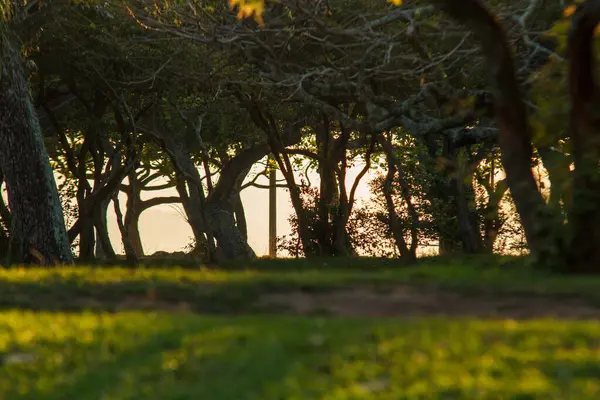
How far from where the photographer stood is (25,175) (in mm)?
21500

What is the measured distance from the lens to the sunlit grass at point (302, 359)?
22.7 feet

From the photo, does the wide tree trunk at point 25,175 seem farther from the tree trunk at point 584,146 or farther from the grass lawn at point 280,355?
the tree trunk at point 584,146

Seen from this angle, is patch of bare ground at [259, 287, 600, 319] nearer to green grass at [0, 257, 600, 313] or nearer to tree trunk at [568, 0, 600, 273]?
green grass at [0, 257, 600, 313]

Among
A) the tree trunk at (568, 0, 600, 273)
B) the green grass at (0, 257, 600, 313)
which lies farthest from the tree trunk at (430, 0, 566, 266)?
the green grass at (0, 257, 600, 313)

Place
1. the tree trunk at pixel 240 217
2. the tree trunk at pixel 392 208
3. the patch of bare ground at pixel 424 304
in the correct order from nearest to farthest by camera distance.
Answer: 1. the patch of bare ground at pixel 424 304
2. the tree trunk at pixel 392 208
3. the tree trunk at pixel 240 217

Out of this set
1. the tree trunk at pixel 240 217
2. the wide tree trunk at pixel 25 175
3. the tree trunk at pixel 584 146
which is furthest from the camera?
the tree trunk at pixel 240 217

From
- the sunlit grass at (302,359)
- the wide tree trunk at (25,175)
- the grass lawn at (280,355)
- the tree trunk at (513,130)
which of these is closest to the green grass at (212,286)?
the grass lawn at (280,355)

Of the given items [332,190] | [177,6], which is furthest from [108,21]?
[332,190]

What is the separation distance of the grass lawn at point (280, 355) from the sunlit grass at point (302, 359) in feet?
0.04

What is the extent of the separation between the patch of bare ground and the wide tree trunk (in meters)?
11.3

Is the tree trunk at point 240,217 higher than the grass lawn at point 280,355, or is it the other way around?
the tree trunk at point 240,217

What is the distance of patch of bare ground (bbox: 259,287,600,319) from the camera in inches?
396

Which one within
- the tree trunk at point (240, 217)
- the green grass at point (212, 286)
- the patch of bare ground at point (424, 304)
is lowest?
the patch of bare ground at point (424, 304)


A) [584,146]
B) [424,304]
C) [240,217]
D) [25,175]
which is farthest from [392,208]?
A: [240,217]
